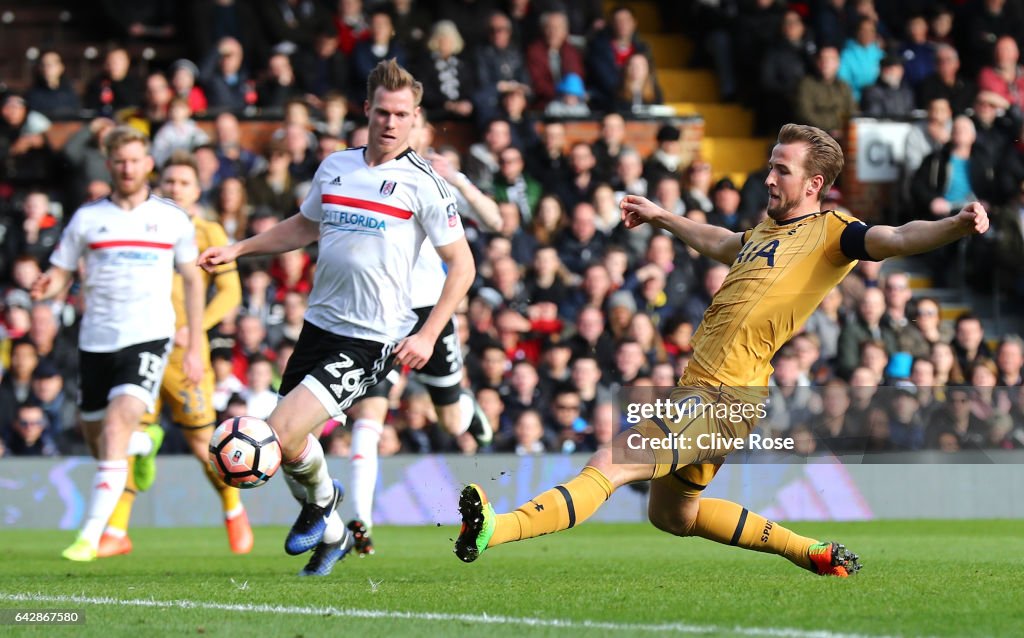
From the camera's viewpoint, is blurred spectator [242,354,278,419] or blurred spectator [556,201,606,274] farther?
blurred spectator [556,201,606,274]

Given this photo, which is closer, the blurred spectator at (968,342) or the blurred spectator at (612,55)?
the blurred spectator at (968,342)

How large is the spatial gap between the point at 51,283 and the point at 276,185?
6.31 metres

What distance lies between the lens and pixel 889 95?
757 inches

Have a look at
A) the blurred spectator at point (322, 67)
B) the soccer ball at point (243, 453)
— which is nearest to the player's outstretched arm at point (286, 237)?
the soccer ball at point (243, 453)

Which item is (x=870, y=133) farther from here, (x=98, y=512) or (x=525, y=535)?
(x=525, y=535)

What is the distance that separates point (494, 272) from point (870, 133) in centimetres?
516

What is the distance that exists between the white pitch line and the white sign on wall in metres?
12.8

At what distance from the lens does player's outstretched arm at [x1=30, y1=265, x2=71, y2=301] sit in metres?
10.1

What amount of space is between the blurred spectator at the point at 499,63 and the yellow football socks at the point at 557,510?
1118cm

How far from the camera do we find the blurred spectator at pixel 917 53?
20172 millimetres

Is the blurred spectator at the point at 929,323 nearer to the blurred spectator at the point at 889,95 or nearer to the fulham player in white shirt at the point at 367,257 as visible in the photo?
the blurred spectator at the point at 889,95

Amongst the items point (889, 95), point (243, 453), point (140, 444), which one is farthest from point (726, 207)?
point (243, 453)

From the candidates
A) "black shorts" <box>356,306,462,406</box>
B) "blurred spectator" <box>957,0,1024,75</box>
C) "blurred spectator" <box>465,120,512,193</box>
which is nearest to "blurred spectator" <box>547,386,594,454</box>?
"blurred spectator" <box>465,120,512,193</box>

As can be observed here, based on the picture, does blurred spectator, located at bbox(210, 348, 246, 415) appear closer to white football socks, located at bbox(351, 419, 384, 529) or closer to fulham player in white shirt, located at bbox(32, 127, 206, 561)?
fulham player in white shirt, located at bbox(32, 127, 206, 561)
